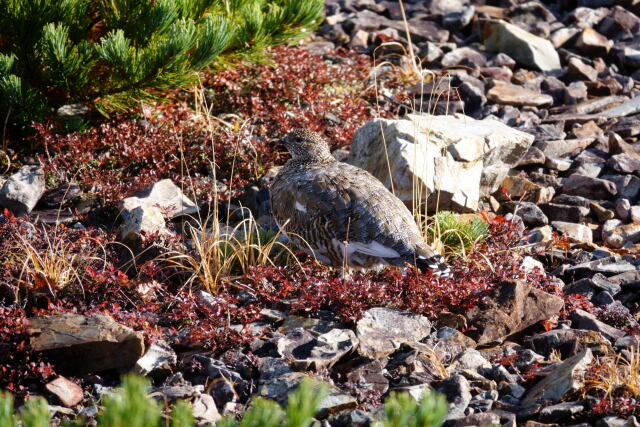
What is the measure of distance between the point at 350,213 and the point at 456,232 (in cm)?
92

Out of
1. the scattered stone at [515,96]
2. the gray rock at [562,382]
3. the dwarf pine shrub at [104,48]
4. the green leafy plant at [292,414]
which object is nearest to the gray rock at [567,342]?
the gray rock at [562,382]

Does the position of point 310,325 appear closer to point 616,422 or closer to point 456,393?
point 456,393

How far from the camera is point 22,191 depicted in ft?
18.2

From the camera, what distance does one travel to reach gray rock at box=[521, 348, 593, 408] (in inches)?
146

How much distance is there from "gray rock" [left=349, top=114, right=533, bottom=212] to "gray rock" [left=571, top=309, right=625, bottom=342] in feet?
4.40

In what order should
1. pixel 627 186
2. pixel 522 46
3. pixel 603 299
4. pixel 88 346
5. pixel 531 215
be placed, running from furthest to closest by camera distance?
pixel 522 46, pixel 627 186, pixel 531 215, pixel 603 299, pixel 88 346

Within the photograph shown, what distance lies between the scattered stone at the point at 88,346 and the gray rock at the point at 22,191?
5.78ft

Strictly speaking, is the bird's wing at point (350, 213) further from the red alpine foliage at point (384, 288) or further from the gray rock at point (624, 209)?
the gray rock at point (624, 209)

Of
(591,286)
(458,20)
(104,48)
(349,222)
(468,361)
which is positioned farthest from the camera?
(458,20)

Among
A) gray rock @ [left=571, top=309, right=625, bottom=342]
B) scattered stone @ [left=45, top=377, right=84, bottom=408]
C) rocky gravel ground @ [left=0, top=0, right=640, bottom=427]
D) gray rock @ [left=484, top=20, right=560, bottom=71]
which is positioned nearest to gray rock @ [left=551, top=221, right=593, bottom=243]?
rocky gravel ground @ [left=0, top=0, right=640, bottom=427]

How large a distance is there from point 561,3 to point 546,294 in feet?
20.9

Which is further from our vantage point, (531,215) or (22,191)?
(531,215)

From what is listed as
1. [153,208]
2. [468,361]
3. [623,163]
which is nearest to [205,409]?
[468,361]

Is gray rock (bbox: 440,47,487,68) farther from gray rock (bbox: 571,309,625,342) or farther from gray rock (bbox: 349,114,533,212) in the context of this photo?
gray rock (bbox: 571,309,625,342)
